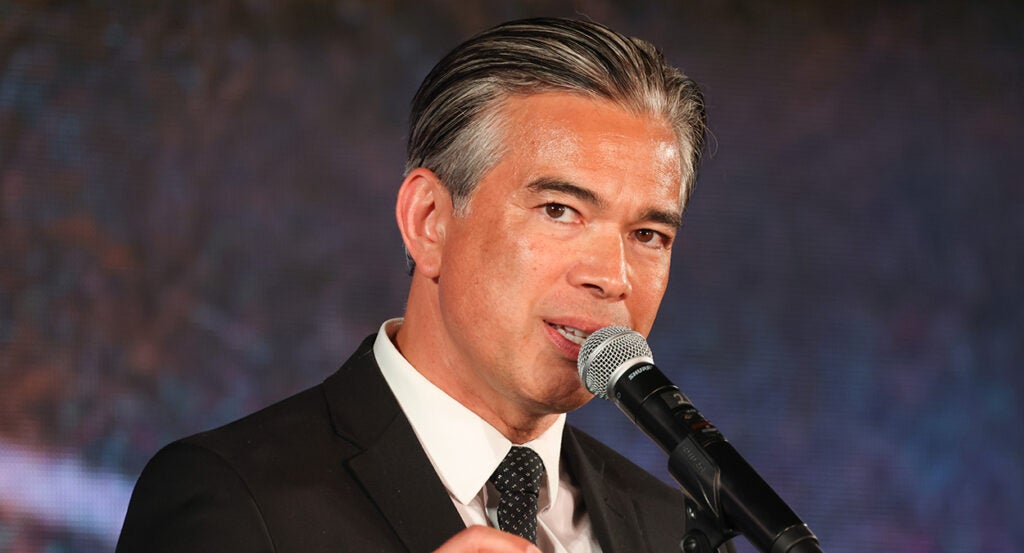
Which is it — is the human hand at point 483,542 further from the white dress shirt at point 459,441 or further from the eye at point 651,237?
the eye at point 651,237

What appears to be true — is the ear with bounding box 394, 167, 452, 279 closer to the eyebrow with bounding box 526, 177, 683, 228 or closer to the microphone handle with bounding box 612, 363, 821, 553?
the eyebrow with bounding box 526, 177, 683, 228

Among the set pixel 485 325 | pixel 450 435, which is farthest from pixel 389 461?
pixel 485 325

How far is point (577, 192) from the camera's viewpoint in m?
1.94

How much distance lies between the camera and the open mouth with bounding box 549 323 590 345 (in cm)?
189

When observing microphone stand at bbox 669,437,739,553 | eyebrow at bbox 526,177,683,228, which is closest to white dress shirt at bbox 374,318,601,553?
eyebrow at bbox 526,177,683,228

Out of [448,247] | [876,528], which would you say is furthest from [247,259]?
[876,528]

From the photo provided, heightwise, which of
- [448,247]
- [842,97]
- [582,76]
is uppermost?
[842,97]

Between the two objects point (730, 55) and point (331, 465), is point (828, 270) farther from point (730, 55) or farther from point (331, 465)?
point (331, 465)

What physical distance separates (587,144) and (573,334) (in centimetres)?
28

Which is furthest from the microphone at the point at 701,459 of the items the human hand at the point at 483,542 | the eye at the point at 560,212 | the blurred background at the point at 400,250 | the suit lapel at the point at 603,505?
the blurred background at the point at 400,250

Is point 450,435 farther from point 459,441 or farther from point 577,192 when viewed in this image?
point 577,192

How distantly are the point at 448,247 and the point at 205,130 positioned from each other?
4.28ft

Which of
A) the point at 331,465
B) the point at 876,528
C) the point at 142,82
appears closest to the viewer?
the point at 331,465

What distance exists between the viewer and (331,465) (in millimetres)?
1956
